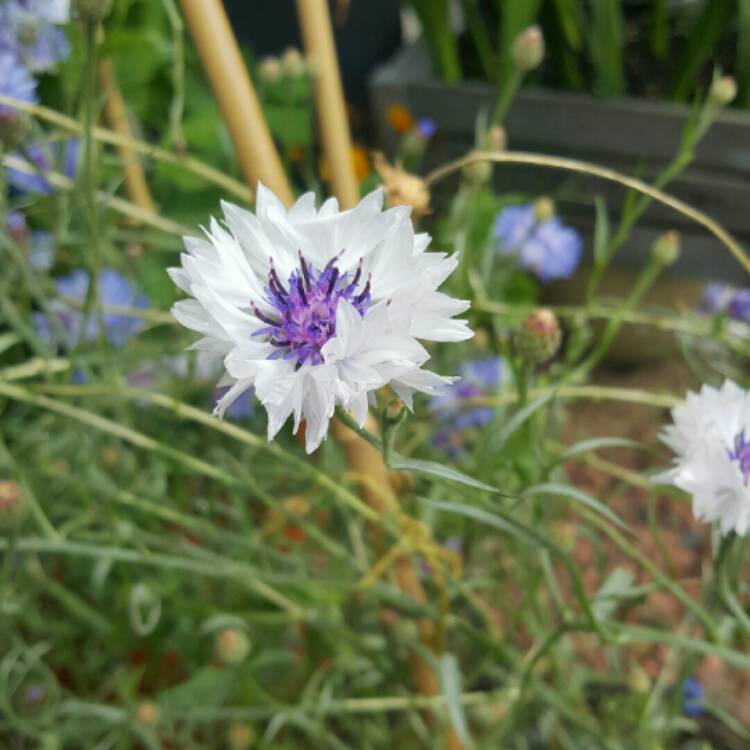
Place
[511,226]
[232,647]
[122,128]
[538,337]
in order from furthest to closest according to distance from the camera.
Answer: [511,226], [122,128], [232,647], [538,337]

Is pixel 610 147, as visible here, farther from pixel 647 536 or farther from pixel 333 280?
pixel 333 280

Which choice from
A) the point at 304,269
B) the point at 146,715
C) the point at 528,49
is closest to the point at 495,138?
the point at 528,49

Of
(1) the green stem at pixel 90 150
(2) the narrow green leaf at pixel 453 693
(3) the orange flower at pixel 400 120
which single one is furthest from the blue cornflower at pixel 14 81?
(3) the orange flower at pixel 400 120

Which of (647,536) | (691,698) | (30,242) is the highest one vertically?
(30,242)

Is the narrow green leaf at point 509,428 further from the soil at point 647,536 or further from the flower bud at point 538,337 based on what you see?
the soil at point 647,536

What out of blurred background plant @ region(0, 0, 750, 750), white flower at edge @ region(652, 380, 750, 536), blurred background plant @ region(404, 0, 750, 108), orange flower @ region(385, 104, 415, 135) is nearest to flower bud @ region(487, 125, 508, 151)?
blurred background plant @ region(0, 0, 750, 750)

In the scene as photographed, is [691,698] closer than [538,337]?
No

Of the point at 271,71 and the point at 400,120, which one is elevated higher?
the point at 271,71

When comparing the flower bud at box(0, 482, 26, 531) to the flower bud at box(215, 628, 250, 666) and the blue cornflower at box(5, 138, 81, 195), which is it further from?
the blue cornflower at box(5, 138, 81, 195)

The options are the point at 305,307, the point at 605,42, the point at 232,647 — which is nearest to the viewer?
the point at 305,307
